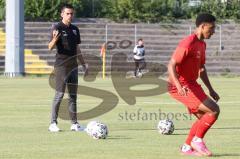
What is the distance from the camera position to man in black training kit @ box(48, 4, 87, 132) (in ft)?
50.2

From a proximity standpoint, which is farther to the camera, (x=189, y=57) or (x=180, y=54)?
(x=189, y=57)

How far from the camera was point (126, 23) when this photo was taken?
49.8 metres

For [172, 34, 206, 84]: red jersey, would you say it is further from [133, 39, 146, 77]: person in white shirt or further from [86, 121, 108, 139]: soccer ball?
[133, 39, 146, 77]: person in white shirt

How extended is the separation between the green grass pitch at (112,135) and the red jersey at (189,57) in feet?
3.86

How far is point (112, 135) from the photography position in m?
14.8

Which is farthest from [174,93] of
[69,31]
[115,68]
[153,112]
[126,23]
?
[126,23]

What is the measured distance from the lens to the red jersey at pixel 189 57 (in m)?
11.7

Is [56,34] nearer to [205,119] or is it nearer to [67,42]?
[67,42]

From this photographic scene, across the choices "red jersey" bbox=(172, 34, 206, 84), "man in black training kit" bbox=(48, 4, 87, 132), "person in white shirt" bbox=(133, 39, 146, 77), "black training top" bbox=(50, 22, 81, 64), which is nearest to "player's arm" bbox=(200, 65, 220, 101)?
"red jersey" bbox=(172, 34, 206, 84)

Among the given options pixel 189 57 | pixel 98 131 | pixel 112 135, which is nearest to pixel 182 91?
pixel 189 57

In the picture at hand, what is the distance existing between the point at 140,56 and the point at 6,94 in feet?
59.3

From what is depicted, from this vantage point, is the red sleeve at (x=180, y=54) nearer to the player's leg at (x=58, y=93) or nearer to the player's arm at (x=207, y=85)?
the player's arm at (x=207, y=85)

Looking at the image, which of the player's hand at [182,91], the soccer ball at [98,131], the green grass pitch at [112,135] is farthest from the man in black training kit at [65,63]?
the player's hand at [182,91]

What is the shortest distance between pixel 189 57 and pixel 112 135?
342 centimetres
